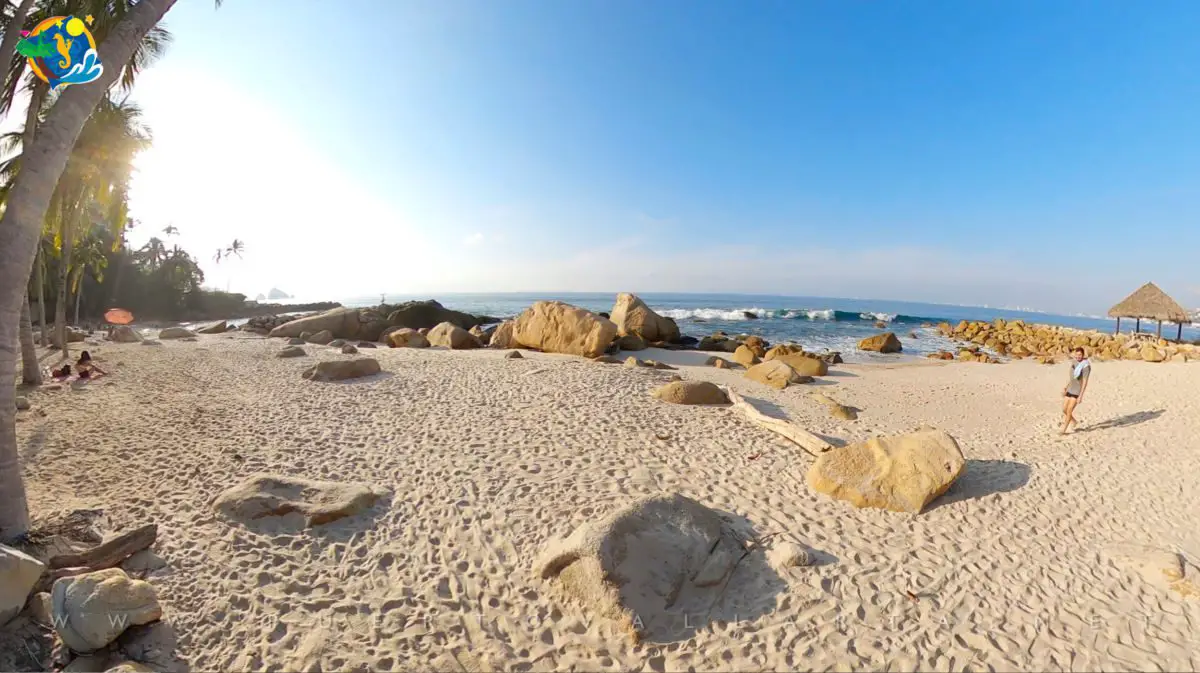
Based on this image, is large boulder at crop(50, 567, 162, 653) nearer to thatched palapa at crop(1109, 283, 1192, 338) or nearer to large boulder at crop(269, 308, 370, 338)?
large boulder at crop(269, 308, 370, 338)

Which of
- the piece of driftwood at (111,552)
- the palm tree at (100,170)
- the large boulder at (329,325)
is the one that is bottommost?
the piece of driftwood at (111,552)

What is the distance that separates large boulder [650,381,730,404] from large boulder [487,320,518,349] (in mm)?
11044

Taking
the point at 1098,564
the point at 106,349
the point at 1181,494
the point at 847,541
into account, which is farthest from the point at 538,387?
the point at 106,349

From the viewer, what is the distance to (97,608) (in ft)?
11.8

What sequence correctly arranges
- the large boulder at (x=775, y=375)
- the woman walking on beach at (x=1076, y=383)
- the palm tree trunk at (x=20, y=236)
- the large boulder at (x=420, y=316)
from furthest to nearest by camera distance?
the large boulder at (x=420, y=316), the large boulder at (x=775, y=375), the woman walking on beach at (x=1076, y=383), the palm tree trunk at (x=20, y=236)

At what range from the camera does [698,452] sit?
27.4 ft

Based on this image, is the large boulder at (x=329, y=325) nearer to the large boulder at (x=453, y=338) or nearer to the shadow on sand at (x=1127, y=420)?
the large boulder at (x=453, y=338)

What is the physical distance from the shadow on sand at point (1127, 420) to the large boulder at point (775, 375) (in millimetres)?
6525

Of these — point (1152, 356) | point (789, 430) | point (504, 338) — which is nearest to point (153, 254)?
point (504, 338)

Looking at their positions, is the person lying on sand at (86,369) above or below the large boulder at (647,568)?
above

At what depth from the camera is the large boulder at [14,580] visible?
11.6 feet

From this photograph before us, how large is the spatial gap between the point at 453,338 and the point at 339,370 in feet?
27.0

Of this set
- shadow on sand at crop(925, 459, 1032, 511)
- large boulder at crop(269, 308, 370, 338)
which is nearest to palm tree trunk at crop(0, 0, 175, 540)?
shadow on sand at crop(925, 459, 1032, 511)

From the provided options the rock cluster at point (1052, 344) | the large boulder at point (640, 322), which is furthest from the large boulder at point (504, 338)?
the rock cluster at point (1052, 344)
